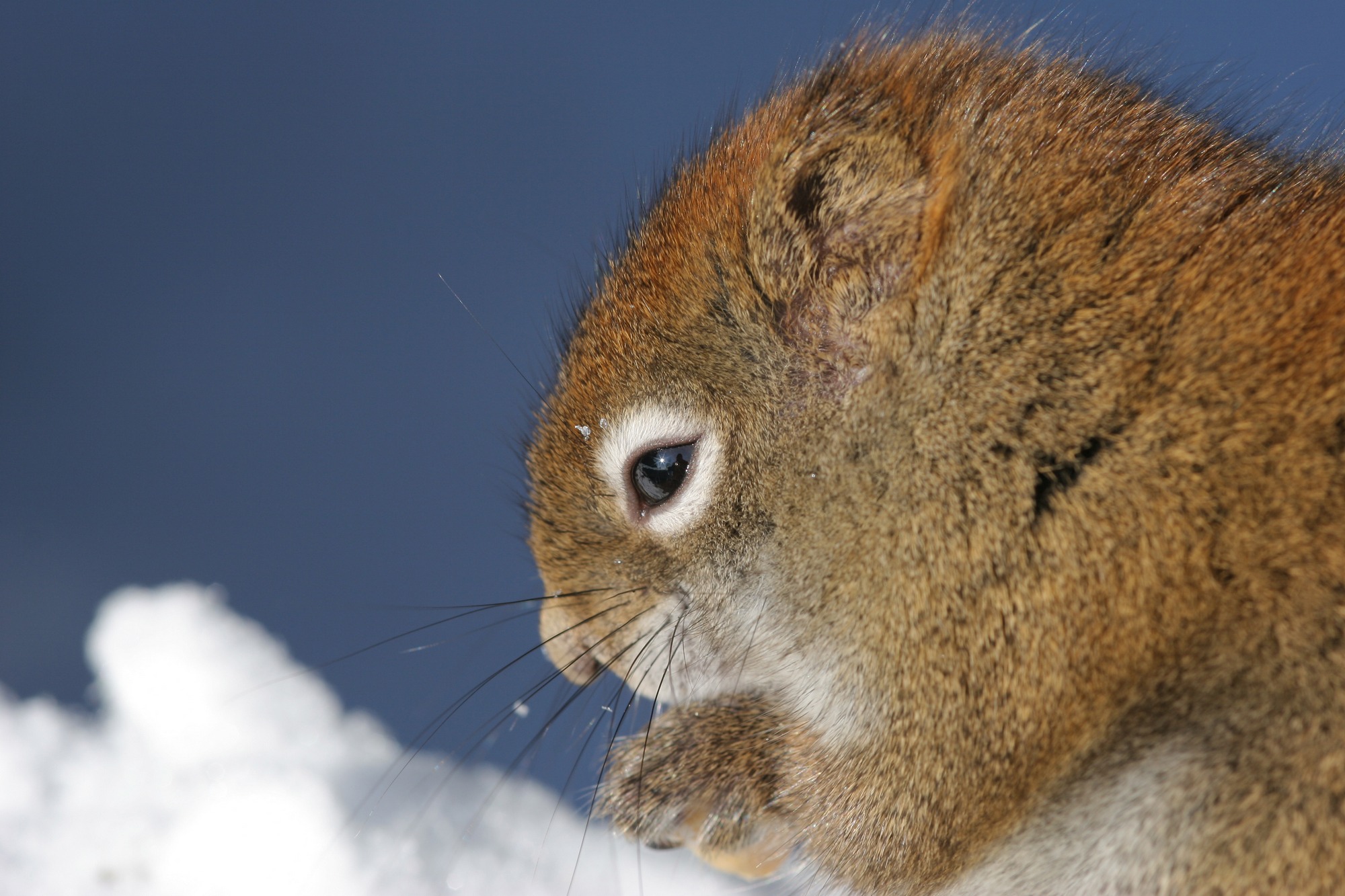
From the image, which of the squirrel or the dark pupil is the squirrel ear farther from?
the dark pupil

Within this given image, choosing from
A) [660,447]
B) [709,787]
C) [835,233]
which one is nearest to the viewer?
[835,233]

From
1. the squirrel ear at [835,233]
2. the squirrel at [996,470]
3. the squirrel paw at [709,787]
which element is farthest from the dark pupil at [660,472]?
the squirrel paw at [709,787]

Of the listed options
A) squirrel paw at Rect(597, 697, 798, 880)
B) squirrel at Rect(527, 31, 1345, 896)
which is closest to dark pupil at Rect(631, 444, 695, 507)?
squirrel at Rect(527, 31, 1345, 896)

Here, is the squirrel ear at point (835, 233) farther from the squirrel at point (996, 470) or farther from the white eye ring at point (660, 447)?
the white eye ring at point (660, 447)

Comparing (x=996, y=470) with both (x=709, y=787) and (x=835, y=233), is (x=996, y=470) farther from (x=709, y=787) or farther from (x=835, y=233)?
(x=709, y=787)

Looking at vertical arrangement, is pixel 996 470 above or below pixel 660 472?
below

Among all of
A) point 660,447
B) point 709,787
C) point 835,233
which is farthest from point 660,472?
point 709,787

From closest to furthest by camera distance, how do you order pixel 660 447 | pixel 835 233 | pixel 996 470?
pixel 996 470 < pixel 835 233 < pixel 660 447

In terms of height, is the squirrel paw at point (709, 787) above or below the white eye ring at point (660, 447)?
below
